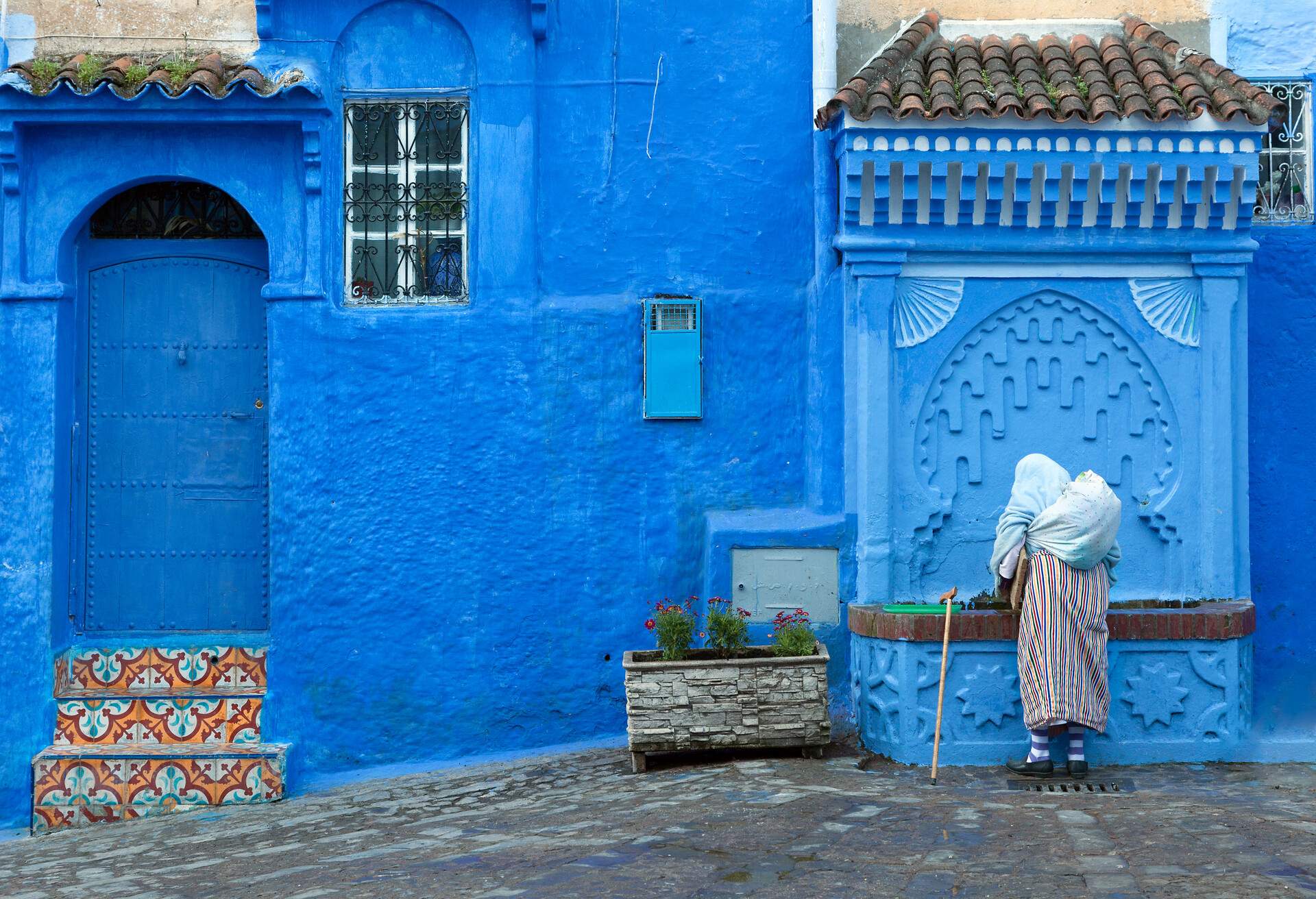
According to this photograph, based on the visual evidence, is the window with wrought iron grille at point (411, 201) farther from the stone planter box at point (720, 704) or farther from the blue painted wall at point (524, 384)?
the stone planter box at point (720, 704)

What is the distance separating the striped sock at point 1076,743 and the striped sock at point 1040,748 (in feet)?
0.37

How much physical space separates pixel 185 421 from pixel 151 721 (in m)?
1.76

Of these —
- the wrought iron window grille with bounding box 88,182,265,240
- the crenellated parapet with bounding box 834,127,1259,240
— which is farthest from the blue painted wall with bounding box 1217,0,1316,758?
the wrought iron window grille with bounding box 88,182,265,240

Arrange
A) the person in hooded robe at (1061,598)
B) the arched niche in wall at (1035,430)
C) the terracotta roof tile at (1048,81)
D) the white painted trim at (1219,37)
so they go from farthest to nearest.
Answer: the white painted trim at (1219,37)
the arched niche in wall at (1035,430)
the terracotta roof tile at (1048,81)
the person in hooded robe at (1061,598)

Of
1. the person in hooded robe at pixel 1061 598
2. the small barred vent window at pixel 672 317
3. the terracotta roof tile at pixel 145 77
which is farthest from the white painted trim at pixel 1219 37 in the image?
the terracotta roof tile at pixel 145 77

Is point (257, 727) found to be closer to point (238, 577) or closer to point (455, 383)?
point (238, 577)

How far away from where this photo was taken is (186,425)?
8.38 m

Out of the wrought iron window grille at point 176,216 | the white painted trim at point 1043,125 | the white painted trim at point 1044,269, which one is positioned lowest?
the white painted trim at point 1044,269

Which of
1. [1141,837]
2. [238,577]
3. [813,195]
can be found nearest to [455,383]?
[238,577]

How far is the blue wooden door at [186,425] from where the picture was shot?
836cm

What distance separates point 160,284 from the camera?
8.38 metres

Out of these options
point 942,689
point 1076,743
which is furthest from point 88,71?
point 1076,743

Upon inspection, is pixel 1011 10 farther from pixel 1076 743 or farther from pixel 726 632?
pixel 1076 743

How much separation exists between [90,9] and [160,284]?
64.4 inches
